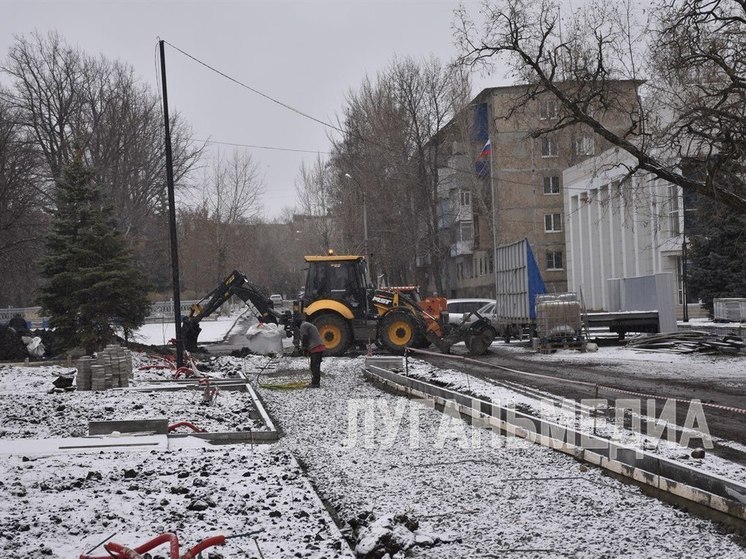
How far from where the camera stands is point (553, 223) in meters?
61.2

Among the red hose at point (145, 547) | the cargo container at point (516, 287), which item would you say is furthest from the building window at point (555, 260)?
the red hose at point (145, 547)

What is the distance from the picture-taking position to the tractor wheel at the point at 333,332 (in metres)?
26.4

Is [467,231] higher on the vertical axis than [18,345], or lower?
higher

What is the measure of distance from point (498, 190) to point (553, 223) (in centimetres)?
609

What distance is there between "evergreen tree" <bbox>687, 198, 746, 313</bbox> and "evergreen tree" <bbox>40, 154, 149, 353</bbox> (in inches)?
1061

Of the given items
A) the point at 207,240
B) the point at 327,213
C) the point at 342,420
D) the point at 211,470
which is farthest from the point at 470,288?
the point at 211,470

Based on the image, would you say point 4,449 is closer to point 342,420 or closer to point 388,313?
point 342,420

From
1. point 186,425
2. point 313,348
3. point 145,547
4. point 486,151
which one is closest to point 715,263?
point 486,151

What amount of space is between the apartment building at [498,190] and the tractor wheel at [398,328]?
2641cm

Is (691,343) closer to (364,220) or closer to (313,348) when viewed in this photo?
(313,348)

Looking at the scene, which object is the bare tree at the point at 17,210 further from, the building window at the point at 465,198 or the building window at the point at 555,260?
the building window at the point at 555,260

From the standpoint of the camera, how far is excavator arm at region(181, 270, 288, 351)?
28.2 meters

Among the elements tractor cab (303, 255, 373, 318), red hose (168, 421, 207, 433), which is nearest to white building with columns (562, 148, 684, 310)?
tractor cab (303, 255, 373, 318)

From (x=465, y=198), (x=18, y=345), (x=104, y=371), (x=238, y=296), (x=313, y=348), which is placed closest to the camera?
(x=313, y=348)
